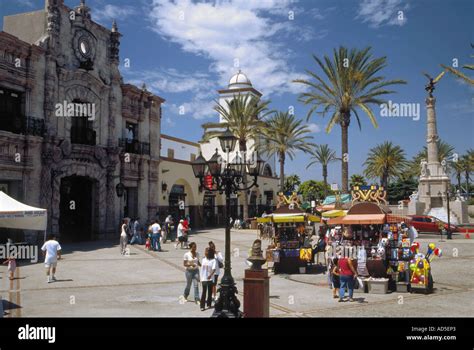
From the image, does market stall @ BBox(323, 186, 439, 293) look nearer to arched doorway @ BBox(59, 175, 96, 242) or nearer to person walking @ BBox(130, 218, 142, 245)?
person walking @ BBox(130, 218, 142, 245)

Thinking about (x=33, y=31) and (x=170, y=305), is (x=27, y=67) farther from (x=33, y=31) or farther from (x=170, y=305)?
(x=170, y=305)

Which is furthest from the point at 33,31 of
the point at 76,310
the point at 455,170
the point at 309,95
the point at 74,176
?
the point at 455,170

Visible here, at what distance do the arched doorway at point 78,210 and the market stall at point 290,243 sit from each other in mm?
13954

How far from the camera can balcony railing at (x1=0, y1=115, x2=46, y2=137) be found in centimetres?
2206

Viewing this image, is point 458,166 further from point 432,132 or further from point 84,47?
point 84,47

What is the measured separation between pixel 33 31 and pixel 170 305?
20.5 metres

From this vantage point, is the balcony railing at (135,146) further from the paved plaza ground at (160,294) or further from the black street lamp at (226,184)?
the black street lamp at (226,184)

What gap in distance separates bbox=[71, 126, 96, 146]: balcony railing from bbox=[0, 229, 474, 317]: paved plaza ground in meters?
9.38

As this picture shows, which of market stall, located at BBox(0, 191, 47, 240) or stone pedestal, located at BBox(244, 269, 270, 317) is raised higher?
market stall, located at BBox(0, 191, 47, 240)

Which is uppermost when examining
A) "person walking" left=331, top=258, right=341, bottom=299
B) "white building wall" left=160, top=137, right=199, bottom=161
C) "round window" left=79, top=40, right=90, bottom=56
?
"round window" left=79, top=40, right=90, bottom=56

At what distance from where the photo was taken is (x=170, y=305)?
1138cm

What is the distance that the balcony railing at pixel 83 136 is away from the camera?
26.6m

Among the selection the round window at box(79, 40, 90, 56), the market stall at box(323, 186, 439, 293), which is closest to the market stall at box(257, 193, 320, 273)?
the market stall at box(323, 186, 439, 293)

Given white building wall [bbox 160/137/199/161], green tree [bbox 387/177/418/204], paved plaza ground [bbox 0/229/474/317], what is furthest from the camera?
green tree [bbox 387/177/418/204]
